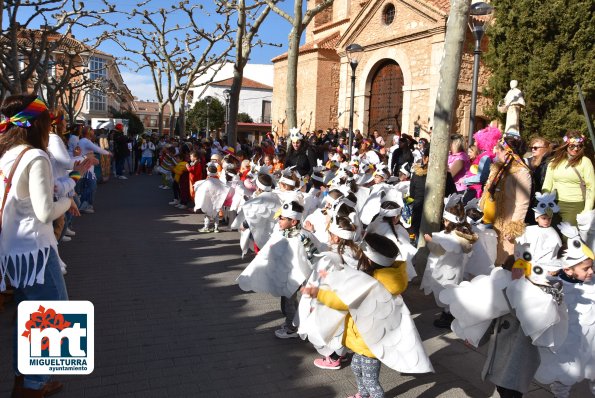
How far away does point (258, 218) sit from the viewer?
6.24 metres

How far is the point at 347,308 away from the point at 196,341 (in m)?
2.03

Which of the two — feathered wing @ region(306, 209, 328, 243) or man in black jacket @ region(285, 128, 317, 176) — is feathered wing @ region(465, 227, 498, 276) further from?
man in black jacket @ region(285, 128, 317, 176)

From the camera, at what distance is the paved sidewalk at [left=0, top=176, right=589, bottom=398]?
3.77 meters

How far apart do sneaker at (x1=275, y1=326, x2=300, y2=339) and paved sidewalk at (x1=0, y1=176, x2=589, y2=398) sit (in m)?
0.07

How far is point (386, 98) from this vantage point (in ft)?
77.5

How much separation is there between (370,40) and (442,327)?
68.5 ft

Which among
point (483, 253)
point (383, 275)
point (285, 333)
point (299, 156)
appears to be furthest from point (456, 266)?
point (299, 156)

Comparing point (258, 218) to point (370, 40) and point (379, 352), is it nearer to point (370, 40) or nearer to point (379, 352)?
point (379, 352)

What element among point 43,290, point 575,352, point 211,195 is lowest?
point 575,352

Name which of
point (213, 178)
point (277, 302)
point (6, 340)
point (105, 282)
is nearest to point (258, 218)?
point (277, 302)

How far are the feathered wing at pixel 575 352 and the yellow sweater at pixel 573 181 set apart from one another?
10.0 feet

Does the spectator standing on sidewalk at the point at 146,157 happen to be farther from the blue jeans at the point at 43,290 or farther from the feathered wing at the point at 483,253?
the blue jeans at the point at 43,290

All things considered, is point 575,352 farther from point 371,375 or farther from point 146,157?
point 146,157

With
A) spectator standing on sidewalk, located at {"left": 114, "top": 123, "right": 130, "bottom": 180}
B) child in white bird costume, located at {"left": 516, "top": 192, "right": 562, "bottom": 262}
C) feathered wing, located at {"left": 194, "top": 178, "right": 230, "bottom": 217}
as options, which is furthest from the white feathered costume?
spectator standing on sidewalk, located at {"left": 114, "top": 123, "right": 130, "bottom": 180}
